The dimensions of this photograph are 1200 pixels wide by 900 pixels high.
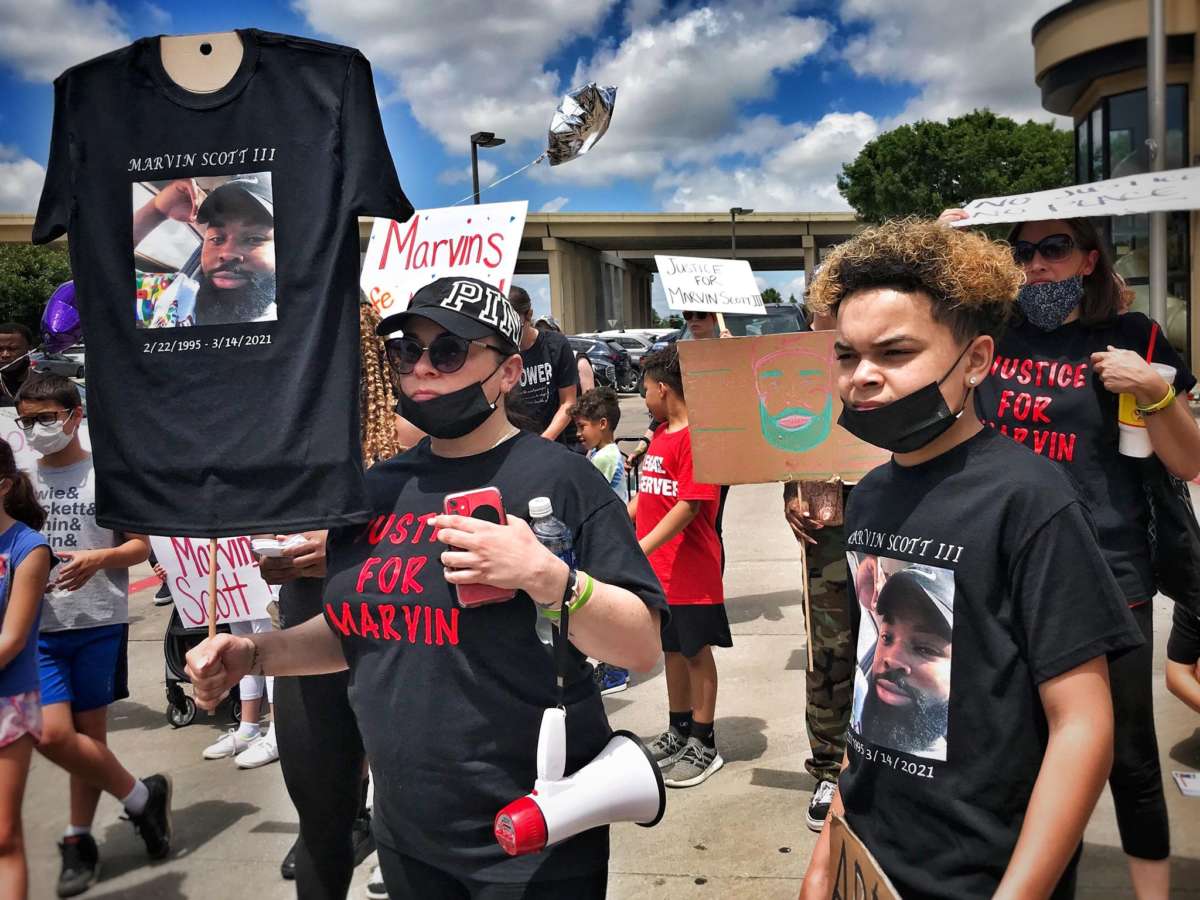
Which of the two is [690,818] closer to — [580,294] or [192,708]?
[192,708]

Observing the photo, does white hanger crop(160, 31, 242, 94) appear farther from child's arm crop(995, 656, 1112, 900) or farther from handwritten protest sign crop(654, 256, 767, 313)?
handwritten protest sign crop(654, 256, 767, 313)

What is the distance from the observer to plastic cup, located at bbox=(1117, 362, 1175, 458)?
2603mm

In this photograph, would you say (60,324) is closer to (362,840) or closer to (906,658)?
(362,840)

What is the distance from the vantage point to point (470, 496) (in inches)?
74.9

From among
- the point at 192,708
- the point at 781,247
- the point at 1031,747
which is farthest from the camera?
the point at 781,247

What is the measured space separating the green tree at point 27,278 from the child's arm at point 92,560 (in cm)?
4152

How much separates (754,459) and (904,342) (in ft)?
6.87

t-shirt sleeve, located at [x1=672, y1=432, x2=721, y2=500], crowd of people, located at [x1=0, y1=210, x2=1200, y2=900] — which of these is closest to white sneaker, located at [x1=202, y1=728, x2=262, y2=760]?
crowd of people, located at [x1=0, y1=210, x2=1200, y2=900]

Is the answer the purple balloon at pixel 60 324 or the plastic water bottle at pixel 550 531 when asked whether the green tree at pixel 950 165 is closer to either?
the purple balloon at pixel 60 324

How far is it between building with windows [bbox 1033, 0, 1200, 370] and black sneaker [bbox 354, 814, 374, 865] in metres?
19.2

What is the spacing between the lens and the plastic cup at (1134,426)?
8.54 ft

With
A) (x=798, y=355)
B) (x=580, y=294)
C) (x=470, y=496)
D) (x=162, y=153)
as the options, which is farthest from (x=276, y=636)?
(x=580, y=294)

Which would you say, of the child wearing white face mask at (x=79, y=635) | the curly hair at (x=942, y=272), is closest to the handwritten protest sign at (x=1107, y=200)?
the curly hair at (x=942, y=272)

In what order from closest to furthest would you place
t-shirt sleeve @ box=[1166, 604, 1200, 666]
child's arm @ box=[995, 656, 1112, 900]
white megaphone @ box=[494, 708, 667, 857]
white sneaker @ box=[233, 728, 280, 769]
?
child's arm @ box=[995, 656, 1112, 900]
white megaphone @ box=[494, 708, 667, 857]
t-shirt sleeve @ box=[1166, 604, 1200, 666]
white sneaker @ box=[233, 728, 280, 769]
